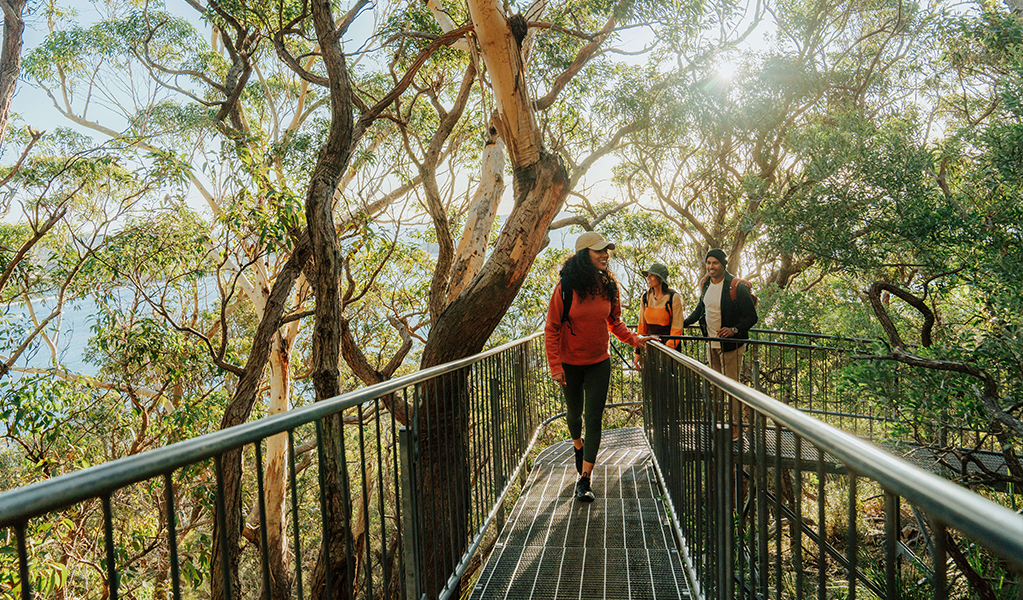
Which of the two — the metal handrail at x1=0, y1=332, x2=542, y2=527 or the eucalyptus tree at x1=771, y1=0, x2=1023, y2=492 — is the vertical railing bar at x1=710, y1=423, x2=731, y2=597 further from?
the eucalyptus tree at x1=771, y1=0, x2=1023, y2=492

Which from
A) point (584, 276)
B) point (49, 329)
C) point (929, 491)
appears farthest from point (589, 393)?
point (49, 329)

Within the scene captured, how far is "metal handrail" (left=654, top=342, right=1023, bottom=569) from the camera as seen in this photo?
2.47 ft

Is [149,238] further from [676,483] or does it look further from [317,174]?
[676,483]

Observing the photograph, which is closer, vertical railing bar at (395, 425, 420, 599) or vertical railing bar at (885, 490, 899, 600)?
vertical railing bar at (885, 490, 899, 600)

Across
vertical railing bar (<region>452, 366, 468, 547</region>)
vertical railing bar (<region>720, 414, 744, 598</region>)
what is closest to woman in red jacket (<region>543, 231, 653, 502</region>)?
vertical railing bar (<region>452, 366, 468, 547</region>)

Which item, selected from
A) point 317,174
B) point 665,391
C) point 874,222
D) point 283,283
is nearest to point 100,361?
point 283,283

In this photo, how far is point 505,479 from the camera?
4.66 metres

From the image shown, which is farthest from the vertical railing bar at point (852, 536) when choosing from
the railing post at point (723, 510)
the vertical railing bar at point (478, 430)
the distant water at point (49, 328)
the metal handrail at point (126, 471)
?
the distant water at point (49, 328)

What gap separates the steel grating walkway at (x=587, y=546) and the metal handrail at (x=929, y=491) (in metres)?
2.52

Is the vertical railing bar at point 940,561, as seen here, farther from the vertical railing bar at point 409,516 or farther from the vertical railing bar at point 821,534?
the vertical railing bar at point 409,516

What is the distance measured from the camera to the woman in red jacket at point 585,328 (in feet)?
14.6

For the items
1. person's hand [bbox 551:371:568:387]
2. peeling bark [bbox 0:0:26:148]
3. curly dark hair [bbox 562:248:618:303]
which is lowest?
person's hand [bbox 551:371:568:387]

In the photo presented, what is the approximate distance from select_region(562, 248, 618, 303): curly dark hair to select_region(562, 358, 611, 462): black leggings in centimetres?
57

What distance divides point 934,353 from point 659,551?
125 inches
